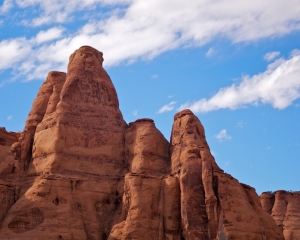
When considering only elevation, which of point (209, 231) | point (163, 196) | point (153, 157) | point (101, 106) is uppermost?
point (101, 106)

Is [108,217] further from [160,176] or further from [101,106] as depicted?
[101,106]

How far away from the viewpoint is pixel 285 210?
78.4 meters

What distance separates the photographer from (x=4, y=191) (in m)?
53.1

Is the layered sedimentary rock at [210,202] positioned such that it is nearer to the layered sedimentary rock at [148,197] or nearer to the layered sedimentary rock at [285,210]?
the layered sedimentary rock at [148,197]

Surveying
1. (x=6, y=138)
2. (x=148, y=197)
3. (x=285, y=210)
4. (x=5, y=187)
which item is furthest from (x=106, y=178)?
(x=285, y=210)

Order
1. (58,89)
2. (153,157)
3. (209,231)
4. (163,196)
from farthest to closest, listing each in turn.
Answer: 1. (58,89)
2. (153,157)
3. (163,196)
4. (209,231)

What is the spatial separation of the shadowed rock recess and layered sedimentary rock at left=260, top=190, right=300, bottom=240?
828 inches

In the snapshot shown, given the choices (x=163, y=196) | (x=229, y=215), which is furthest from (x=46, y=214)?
(x=229, y=215)

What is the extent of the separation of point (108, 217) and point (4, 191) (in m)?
8.31

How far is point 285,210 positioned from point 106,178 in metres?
30.8

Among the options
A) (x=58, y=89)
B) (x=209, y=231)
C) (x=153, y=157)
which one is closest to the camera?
(x=209, y=231)

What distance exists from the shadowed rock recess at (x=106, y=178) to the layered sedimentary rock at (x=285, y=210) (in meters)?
21.0

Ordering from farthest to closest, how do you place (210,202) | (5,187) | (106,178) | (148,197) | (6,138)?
(6,138) → (106,178) → (5,187) → (148,197) → (210,202)

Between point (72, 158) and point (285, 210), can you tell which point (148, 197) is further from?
point (285, 210)
